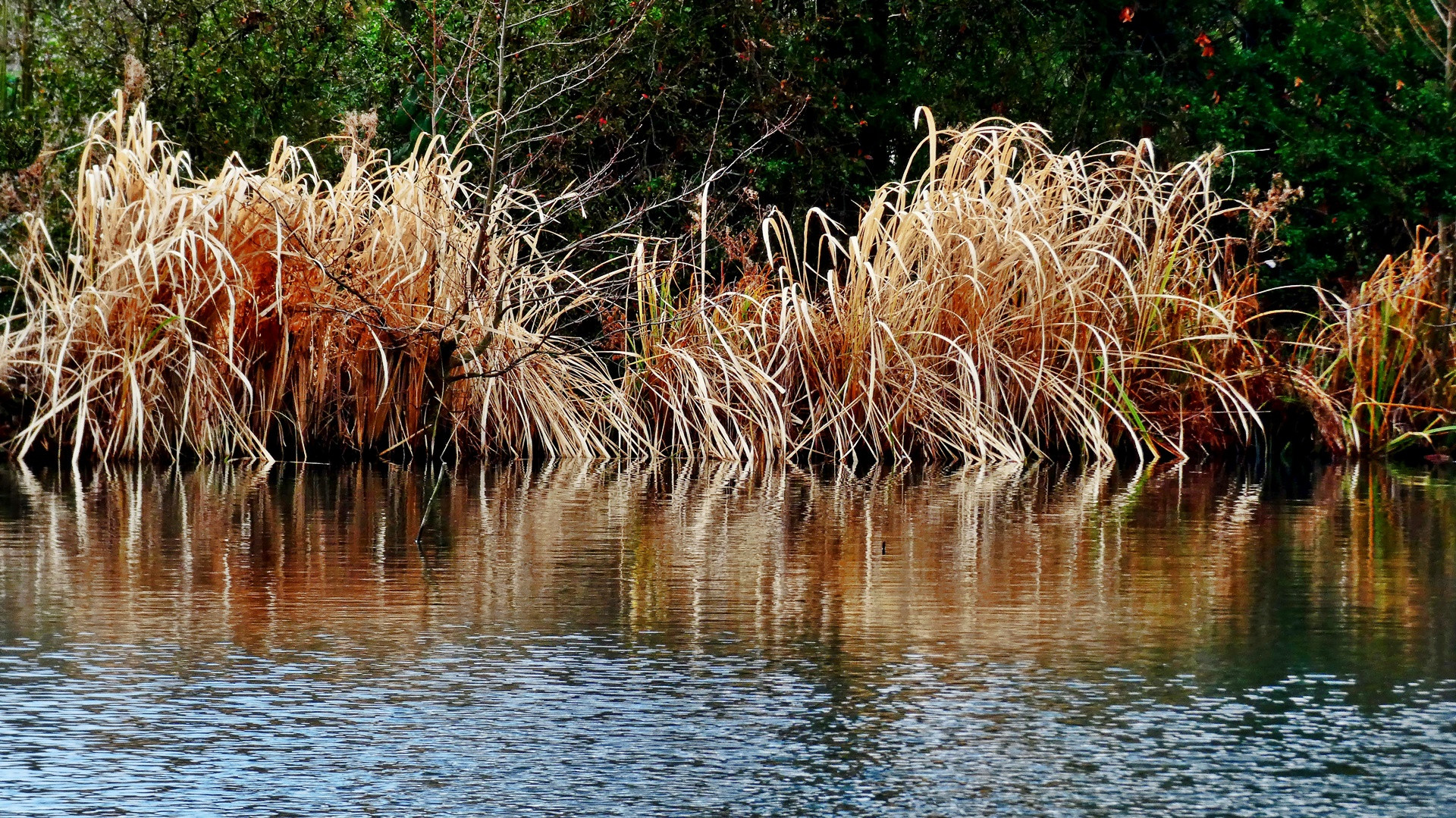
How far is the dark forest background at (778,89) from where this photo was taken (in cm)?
1141

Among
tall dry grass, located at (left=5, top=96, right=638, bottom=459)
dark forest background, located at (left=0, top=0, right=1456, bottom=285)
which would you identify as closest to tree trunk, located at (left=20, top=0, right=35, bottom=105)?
dark forest background, located at (left=0, top=0, right=1456, bottom=285)

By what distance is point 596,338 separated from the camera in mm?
9641

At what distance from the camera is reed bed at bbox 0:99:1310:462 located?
9.13 m

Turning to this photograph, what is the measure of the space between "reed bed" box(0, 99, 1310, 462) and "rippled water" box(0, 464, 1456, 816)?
2.39 m

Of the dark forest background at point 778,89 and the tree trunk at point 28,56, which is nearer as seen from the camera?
the dark forest background at point 778,89

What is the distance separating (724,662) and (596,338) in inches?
230

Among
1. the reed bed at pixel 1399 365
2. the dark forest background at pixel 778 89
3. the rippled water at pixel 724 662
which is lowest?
the rippled water at pixel 724 662

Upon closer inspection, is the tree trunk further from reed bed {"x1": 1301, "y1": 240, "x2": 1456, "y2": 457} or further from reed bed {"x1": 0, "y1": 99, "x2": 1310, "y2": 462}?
reed bed {"x1": 1301, "y1": 240, "x2": 1456, "y2": 457}

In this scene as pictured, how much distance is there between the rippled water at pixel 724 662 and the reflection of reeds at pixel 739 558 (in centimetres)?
2

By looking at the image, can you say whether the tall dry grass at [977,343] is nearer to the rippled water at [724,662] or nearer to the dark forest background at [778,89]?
the dark forest background at [778,89]

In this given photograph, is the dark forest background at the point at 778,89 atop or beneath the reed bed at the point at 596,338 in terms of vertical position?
atop

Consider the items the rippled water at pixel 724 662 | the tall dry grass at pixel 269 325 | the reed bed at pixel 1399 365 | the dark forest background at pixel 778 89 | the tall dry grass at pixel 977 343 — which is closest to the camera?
the rippled water at pixel 724 662

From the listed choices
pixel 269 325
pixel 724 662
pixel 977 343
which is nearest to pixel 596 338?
pixel 269 325

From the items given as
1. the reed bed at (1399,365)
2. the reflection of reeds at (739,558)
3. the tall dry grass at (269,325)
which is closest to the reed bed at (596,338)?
the tall dry grass at (269,325)
